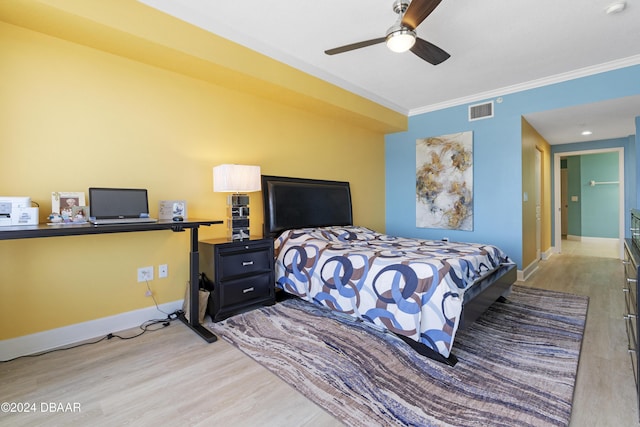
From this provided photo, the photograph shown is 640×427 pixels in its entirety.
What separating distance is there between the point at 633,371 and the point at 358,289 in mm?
1718

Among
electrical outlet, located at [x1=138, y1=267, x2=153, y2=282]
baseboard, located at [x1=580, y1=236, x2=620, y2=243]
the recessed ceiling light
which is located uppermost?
the recessed ceiling light

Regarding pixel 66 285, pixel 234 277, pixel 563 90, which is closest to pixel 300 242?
pixel 234 277

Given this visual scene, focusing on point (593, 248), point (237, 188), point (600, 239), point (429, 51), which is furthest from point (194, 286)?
point (600, 239)

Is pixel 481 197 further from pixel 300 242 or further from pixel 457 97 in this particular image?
pixel 300 242

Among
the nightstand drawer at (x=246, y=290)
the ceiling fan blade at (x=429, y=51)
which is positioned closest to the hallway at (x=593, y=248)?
the ceiling fan blade at (x=429, y=51)

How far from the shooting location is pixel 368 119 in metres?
4.18

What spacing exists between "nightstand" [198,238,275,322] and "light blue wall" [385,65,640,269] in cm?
282

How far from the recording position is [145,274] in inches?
103

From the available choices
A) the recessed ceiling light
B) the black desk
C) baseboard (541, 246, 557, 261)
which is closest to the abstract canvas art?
the recessed ceiling light

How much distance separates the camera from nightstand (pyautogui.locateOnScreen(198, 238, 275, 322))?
8.55 feet

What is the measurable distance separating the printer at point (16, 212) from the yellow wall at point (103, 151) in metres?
0.34

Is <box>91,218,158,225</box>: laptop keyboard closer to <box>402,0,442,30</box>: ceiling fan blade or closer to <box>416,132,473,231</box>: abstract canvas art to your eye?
<box>402,0,442,30</box>: ceiling fan blade

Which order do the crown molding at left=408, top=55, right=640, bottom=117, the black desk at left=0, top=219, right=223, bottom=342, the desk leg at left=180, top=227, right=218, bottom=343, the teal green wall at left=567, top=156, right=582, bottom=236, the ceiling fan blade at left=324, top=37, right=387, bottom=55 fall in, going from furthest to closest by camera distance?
the teal green wall at left=567, top=156, right=582, bottom=236 < the crown molding at left=408, top=55, right=640, bottom=117 < the desk leg at left=180, top=227, right=218, bottom=343 < the ceiling fan blade at left=324, top=37, right=387, bottom=55 < the black desk at left=0, top=219, right=223, bottom=342

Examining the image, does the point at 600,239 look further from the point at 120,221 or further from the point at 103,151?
the point at 103,151
